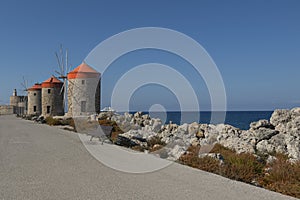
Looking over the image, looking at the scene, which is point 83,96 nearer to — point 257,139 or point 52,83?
point 52,83

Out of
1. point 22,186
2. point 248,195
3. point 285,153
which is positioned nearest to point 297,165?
point 248,195

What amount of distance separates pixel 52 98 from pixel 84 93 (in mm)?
9776

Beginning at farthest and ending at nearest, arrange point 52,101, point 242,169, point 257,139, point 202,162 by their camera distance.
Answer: point 52,101
point 257,139
point 202,162
point 242,169

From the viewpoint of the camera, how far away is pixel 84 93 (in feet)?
101

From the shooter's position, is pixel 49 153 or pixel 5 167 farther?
pixel 49 153

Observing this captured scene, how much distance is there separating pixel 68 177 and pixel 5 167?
2144 millimetres

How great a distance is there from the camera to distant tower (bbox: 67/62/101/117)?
30.9 meters

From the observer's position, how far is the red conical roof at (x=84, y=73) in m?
31.0

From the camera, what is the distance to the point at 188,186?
556 cm

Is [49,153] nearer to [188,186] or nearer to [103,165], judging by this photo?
[103,165]

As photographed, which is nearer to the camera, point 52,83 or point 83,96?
point 83,96

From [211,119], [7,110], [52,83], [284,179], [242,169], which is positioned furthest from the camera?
[7,110]

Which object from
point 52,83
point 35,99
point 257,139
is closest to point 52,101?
point 52,83

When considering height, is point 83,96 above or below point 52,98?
above
